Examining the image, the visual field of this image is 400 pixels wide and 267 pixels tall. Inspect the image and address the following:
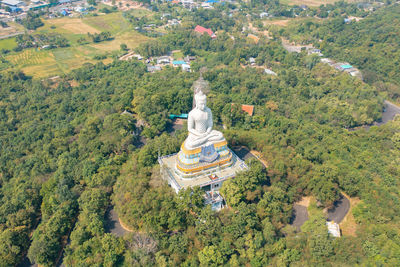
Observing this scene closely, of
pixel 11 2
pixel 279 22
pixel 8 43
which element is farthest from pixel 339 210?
pixel 11 2

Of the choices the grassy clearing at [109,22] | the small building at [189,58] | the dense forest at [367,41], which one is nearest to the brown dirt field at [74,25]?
the grassy clearing at [109,22]

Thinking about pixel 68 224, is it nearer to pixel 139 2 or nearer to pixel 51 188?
pixel 51 188

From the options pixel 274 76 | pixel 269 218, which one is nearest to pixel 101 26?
pixel 274 76

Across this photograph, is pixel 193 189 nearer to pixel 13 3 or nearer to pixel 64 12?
pixel 64 12

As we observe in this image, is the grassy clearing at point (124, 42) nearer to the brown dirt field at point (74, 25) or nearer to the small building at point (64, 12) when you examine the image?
the brown dirt field at point (74, 25)

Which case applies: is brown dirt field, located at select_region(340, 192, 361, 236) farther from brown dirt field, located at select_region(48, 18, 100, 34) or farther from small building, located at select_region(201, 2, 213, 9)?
small building, located at select_region(201, 2, 213, 9)

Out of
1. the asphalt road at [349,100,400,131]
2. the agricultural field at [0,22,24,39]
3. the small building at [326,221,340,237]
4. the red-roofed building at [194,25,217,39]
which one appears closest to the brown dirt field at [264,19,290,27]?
the red-roofed building at [194,25,217,39]
